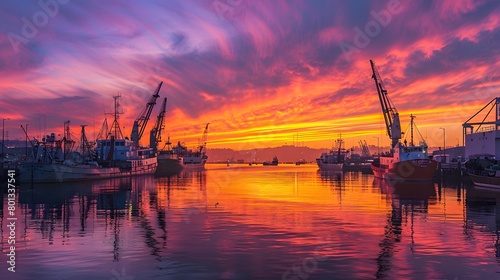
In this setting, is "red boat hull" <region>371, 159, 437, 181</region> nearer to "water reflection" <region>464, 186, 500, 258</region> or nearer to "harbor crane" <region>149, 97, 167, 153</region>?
"water reflection" <region>464, 186, 500, 258</region>

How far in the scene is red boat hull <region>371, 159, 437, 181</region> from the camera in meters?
85.8

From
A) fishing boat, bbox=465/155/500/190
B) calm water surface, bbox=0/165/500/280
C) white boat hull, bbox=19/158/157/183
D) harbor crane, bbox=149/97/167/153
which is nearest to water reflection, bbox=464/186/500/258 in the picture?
calm water surface, bbox=0/165/500/280

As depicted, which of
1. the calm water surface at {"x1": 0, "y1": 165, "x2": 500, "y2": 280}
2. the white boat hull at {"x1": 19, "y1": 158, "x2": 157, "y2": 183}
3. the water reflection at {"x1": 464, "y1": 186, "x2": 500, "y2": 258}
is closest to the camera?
the calm water surface at {"x1": 0, "y1": 165, "x2": 500, "y2": 280}

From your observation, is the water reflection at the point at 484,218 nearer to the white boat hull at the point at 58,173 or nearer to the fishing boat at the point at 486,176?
the fishing boat at the point at 486,176

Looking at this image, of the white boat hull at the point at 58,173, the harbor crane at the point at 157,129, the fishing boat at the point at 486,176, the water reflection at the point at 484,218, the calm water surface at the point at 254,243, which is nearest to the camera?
the calm water surface at the point at 254,243

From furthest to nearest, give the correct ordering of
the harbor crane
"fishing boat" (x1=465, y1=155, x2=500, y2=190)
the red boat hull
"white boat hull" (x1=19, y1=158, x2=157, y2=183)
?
the harbor crane, the red boat hull, "white boat hull" (x1=19, y1=158, x2=157, y2=183), "fishing boat" (x1=465, y1=155, x2=500, y2=190)

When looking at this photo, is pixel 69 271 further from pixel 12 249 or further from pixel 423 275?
pixel 423 275

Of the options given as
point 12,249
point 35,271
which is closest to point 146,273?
point 35,271

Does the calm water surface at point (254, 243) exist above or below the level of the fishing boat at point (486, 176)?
below

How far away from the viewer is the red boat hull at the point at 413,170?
8581 cm

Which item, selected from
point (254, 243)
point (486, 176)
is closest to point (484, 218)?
point (254, 243)

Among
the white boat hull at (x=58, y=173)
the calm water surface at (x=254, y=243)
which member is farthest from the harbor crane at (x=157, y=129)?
the calm water surface at (x=254, y=243)

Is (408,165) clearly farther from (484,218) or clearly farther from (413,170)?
(484,218)

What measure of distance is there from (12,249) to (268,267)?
468 inches
